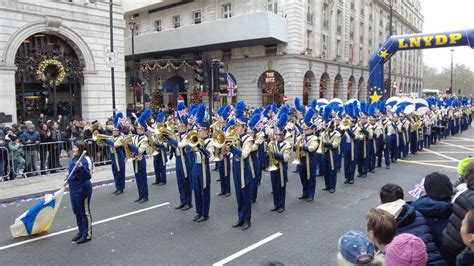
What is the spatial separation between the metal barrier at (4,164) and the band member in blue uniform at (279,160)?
776 centimetres

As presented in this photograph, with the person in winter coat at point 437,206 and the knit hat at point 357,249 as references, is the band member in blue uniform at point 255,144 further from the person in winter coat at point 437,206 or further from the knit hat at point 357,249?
the knit hat at point 357,249

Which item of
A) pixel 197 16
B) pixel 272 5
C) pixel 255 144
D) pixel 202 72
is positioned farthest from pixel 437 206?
pixel 197 16

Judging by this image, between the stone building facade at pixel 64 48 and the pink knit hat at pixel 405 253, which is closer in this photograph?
the pink knit hat at pixel 405 253

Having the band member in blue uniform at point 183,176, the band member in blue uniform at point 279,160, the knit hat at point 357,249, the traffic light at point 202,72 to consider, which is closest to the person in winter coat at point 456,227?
the knit hat at point 357,249

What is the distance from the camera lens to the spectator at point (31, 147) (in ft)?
37.2

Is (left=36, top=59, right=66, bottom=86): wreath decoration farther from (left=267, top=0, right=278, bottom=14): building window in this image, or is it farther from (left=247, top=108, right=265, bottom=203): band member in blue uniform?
(left=267, top=0, right=278, bottom=14): building window

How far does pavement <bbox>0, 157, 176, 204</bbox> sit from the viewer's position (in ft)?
30.8

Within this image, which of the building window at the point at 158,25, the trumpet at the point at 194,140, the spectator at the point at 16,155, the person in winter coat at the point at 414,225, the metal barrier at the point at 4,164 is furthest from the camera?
the building window at the point at 158,25

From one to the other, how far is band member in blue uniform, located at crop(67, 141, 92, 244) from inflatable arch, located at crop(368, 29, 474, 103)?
19.2 meters

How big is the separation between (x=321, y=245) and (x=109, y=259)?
340 cm

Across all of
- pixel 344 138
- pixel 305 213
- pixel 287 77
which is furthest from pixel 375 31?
pixel 305 213

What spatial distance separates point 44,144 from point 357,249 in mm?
11449

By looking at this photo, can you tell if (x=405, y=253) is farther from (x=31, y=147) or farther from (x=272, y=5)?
(x=272, y=5)

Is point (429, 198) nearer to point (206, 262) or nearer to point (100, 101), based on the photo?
point (206, 262)
